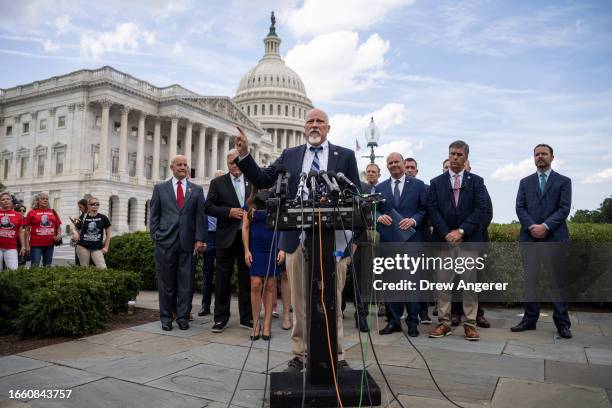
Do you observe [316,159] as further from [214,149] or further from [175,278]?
[214,149]

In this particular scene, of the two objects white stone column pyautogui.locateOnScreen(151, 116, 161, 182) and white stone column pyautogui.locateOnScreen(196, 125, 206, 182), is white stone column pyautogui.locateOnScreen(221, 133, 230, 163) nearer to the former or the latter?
white stone column pyautogui.locateOnScreen(196, 125, 206, 182)

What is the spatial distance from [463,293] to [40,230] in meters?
9.86

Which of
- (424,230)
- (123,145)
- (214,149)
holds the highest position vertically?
(214,149)

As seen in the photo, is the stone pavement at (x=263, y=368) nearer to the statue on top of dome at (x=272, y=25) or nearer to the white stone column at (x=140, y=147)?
the white stone column at (x=140, y=147)

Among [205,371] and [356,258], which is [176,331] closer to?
[205,371]

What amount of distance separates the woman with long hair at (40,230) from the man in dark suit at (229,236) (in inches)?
243

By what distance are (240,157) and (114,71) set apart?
61.8 metres

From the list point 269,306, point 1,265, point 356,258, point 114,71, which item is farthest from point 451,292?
point 114,71

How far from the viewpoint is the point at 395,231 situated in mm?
7258

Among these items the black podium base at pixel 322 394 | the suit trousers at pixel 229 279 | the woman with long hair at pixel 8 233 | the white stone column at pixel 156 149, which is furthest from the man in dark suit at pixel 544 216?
the white stone column at pixel 156 149

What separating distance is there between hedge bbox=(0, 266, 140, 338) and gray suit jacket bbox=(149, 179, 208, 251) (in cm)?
112

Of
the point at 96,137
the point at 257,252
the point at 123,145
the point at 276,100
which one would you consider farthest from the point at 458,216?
the point at 276,100

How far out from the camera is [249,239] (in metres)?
7.18

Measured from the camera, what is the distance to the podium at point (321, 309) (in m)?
3.81
